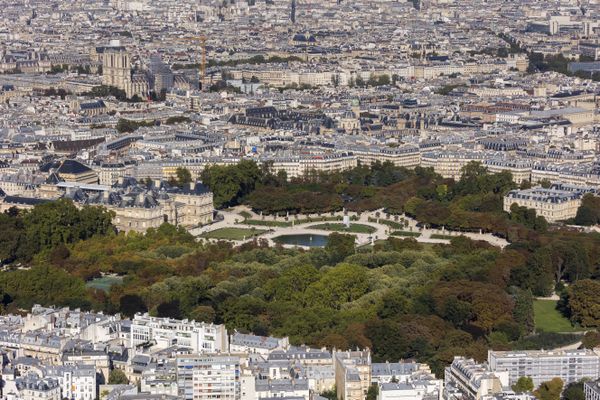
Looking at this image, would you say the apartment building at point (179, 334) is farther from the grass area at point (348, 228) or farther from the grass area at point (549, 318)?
the grass area at point (348, 228)

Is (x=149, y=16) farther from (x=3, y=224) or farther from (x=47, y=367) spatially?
(x=47, y=367)

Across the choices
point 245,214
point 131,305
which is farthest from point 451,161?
point 131,305

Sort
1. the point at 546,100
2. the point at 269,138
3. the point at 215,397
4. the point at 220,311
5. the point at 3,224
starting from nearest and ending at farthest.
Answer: the point at 215,397 → the point at 220,311 → the point at 3,224 → the point at 269,138 → the point at 546,100

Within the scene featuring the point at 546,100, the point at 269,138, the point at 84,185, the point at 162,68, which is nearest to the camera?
the point at 84,185

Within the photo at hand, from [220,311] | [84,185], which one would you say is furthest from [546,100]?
[220,311]

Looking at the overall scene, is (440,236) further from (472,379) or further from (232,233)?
(472,379)

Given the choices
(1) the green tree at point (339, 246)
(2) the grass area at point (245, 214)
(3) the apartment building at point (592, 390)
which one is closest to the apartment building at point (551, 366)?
(3) the apartment building at point (592, 390)
